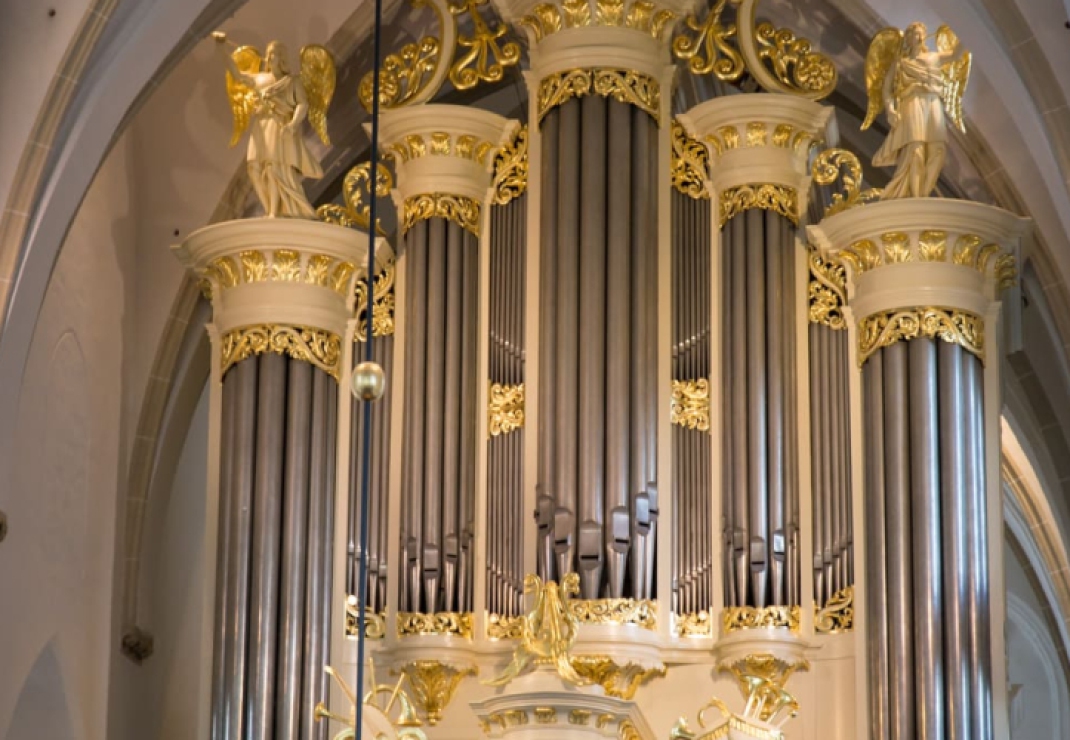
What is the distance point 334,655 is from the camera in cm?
1402

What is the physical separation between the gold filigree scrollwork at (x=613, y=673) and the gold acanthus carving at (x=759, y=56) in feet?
11.3

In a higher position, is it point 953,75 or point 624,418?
point 953,75

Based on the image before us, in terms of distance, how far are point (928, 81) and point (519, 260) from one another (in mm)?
2478

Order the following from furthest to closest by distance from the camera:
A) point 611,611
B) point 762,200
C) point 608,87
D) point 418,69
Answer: point 418,69, point 608,87, point 762,200, point 611,611

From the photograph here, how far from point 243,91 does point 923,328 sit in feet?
13.4

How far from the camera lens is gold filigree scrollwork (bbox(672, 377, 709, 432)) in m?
14.3

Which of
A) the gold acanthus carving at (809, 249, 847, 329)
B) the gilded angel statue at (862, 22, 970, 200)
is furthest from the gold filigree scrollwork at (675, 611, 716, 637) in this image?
the gilded angel statue at (862, 22, 970, 200)

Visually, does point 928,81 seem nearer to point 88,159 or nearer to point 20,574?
→ point 88,159

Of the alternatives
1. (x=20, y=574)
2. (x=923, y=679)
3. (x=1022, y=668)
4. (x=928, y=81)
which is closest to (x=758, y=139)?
(x=928, y=81)

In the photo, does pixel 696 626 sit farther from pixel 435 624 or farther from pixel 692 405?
pixel 435 624

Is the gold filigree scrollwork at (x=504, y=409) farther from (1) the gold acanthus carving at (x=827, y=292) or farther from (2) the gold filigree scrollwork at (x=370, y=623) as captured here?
(1) the gold acanthus carving at (x=827, y=292)

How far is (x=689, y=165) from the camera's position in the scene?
14852mm

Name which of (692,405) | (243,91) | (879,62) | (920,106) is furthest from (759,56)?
(243,91)

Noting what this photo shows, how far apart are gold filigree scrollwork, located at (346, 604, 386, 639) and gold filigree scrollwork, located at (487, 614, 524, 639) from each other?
1.92 ft
